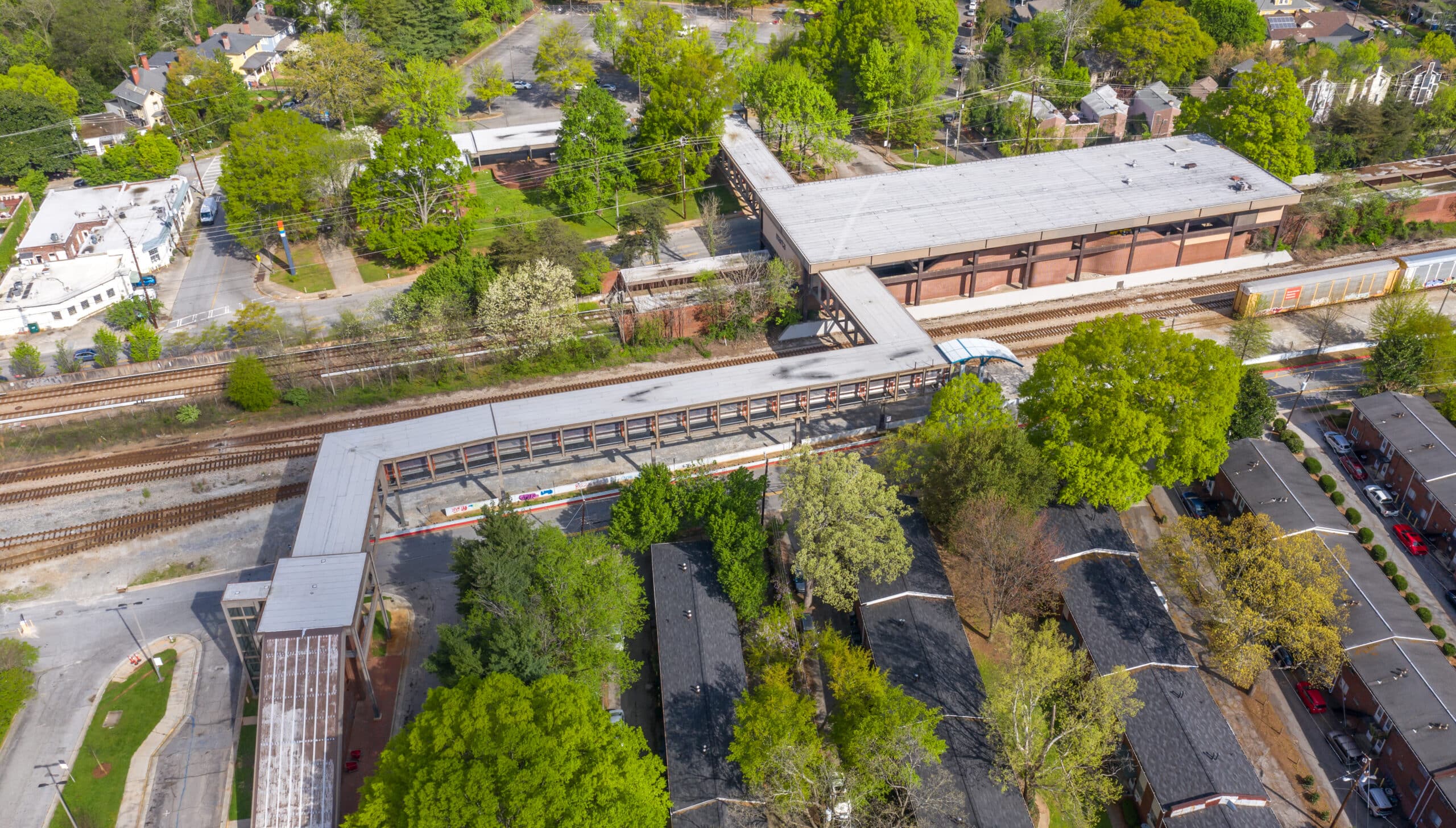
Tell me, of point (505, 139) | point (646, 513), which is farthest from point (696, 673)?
point (505, 139)

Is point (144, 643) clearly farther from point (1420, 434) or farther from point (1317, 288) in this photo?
point (1317, 288)

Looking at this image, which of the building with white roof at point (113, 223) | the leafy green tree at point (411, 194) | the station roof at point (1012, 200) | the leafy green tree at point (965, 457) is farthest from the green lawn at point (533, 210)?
the leafy green tree at point (965, 457)

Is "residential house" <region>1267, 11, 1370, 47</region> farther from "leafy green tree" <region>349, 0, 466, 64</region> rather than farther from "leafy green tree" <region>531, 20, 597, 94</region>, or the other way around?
"leafy green tree" <region>349, 0, 466, 64</region>

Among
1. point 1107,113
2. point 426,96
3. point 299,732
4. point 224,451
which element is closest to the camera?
point 299,732

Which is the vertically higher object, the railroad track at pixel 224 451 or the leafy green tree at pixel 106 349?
the leafy green tree at pixel 106 349

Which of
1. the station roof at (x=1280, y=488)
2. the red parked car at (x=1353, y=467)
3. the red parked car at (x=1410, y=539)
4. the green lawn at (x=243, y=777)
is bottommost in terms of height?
the red parked car at (x=1410, y=539)

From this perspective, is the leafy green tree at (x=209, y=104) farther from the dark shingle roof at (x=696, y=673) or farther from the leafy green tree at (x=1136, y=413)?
the leafy green tree at (x=1136, y=413)

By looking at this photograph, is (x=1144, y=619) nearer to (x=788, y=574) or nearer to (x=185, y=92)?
(x=788, y=574)
